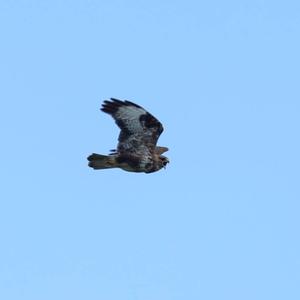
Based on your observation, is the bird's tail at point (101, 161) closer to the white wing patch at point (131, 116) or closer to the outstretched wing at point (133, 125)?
the outstretched wing at point (133, 125)

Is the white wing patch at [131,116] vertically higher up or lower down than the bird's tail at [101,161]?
higher up

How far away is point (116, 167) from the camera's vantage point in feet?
46.2

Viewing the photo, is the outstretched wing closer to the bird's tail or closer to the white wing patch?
the white wing patch

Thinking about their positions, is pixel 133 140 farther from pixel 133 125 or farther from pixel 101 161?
pixel 101 161

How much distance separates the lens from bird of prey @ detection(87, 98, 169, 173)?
14.0m

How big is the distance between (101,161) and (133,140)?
42.8 inches

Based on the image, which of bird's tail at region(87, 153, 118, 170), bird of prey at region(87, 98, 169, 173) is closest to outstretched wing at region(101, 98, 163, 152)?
bird of prey at region(87, 98, 169, 173)

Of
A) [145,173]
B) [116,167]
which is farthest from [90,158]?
[145,173]

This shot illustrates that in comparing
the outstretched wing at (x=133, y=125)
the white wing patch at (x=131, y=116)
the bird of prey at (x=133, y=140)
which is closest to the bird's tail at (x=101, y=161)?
the bird of prey at (x=133, y=140)

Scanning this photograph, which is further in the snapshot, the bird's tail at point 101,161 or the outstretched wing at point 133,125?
the outstretched wing at point 133,125

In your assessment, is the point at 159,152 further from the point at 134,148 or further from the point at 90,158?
the point at 90,158

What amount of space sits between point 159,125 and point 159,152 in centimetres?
136

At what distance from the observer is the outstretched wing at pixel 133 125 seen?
14.1 m

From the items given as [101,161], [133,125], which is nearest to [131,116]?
[133,125]
